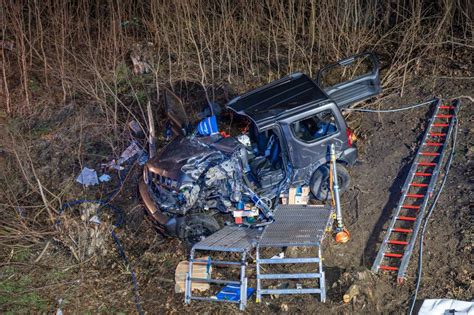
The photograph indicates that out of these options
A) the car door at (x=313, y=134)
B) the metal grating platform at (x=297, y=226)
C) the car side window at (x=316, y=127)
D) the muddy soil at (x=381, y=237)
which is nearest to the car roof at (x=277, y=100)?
the car door at (x=313, y=134)

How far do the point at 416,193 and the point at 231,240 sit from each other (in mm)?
2890

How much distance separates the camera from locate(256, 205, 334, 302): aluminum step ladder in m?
8.81

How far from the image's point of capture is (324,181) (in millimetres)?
10211

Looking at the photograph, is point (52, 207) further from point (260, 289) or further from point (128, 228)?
point (260, 289)

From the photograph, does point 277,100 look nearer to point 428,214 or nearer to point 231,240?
point 231,240

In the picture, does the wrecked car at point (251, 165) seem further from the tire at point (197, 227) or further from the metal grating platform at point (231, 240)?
the metal grating platform at point (231, 240)

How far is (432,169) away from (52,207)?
228 inches

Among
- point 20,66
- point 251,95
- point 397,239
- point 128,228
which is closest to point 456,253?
point 397,239

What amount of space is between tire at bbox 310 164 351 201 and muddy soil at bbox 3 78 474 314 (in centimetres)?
28

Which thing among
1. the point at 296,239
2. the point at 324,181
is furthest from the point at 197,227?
the point at 324,181

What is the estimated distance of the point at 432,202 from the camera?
32.3ft

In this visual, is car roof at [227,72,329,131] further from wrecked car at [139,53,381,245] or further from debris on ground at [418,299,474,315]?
debris on ground at [418,299,474,315]

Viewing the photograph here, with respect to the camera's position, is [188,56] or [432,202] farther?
[188,56]

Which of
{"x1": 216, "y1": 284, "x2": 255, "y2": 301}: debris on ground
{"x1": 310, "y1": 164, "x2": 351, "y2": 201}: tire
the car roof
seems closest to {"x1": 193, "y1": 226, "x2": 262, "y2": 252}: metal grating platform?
{"x1": 216, "y1": 284, "x2": 255, "y2": 301}: debris on ground
